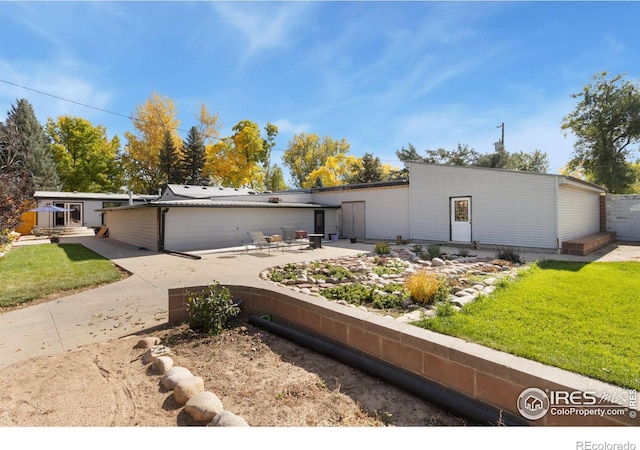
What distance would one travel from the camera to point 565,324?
142 inches

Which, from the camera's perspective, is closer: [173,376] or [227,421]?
[227,421]

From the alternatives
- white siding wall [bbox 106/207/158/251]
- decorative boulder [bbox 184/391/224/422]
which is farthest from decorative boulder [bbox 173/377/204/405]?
white siding wall [bbox 106/207/158/251]

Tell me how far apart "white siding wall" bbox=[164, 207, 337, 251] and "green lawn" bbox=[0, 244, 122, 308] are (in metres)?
2.99

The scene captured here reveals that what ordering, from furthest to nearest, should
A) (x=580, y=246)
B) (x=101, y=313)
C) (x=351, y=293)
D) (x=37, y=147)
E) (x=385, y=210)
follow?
(x=37, y=147) < (x=385, y=210) < (x=580, y=246) < (x=351, y=293) < (x=101, y=313)

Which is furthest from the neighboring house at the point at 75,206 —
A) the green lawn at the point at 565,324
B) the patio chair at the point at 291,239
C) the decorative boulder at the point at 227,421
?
the green lawn at the point at 565,324

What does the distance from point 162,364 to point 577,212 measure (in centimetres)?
1625

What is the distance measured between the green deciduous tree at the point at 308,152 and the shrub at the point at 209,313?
116 feet

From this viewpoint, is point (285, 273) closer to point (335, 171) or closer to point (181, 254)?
point (181, 254)

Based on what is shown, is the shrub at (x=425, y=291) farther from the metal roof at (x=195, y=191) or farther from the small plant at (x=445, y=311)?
the metal roof at (x=195, y=191)

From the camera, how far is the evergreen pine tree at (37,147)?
29469 millimetres

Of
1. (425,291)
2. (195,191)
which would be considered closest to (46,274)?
(425,291)

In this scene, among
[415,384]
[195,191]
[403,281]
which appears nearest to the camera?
[415,384]

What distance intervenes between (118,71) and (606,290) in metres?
15.3

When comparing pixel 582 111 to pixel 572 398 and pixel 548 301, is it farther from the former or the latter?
pixel 572 398
